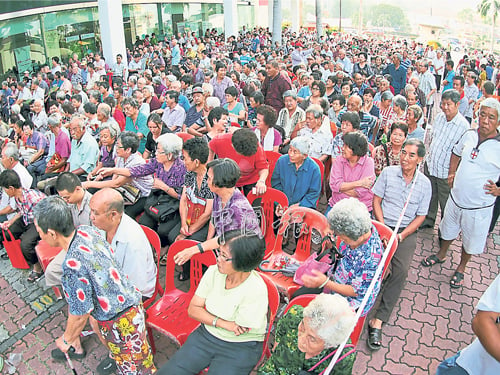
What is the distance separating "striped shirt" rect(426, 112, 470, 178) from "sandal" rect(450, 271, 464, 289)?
1.24 metres

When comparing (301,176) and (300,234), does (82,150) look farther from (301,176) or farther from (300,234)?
(300,234)

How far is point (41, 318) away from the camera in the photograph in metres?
3.68

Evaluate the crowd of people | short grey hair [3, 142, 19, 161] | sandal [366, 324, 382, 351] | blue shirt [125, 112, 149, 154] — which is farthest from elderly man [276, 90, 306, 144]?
short grey hair [3, 142, 19, 161]

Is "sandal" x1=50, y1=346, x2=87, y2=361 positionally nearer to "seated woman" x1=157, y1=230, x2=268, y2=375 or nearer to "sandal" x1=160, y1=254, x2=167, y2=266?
"seated woman" x1=157, y1=230, x2=268, y2=375

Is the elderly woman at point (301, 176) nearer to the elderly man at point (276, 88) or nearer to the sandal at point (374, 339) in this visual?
the sandal at point (374, 339)

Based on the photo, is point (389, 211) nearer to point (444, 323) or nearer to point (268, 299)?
point (444, 323)

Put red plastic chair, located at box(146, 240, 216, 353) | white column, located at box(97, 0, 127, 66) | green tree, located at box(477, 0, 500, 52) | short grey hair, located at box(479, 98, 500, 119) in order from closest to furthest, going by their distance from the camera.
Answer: red plastic chair, located at box(146, 240, 216, 353) → short grey hair, located at box(479, 98, 500, 119) → white column, located at box(97, 0, 127, 66) → green tree, located at box(477, 0, 500, 52)

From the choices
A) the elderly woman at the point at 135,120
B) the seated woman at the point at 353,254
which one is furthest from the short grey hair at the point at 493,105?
the elderly woman at the point at 135,120

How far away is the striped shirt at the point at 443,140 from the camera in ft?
14.6

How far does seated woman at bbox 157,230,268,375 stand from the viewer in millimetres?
2438

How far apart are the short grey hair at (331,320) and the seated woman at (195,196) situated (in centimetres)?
181

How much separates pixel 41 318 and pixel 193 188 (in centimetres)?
188

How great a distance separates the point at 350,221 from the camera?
2.59m

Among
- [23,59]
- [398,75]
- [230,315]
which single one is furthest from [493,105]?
[23,59]
